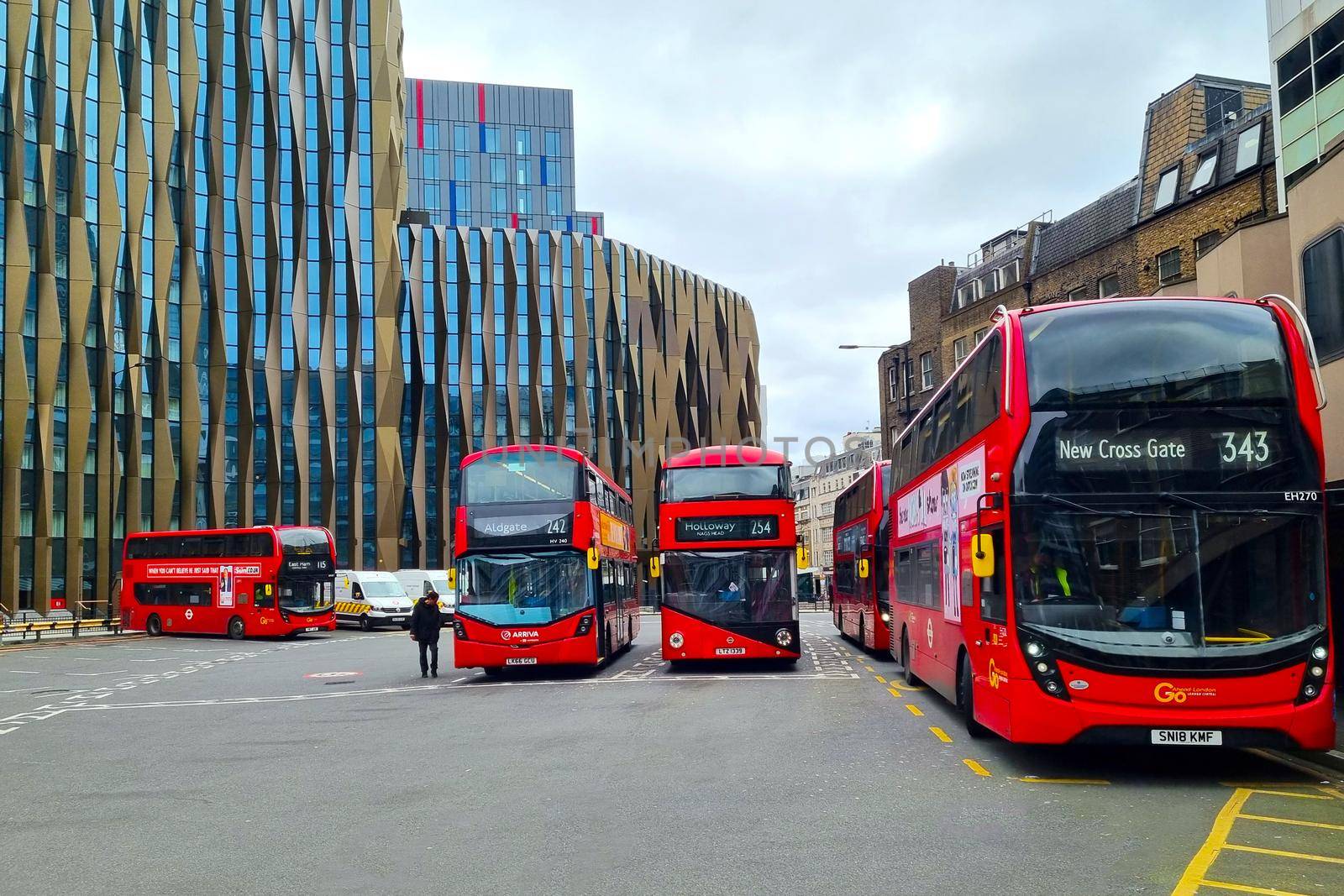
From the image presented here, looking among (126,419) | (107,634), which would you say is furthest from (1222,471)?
(126,419)

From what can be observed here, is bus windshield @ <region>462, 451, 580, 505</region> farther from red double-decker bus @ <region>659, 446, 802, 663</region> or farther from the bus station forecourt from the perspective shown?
the bus station forecourt

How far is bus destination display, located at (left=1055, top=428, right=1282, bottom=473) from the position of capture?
950cm

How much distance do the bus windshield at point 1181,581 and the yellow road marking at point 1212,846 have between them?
1104mm

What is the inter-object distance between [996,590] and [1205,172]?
24.0 metres

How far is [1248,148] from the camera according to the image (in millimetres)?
28344

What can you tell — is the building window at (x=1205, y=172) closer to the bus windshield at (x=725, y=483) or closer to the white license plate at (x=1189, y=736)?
the bus windshield at (x=725, y=483)

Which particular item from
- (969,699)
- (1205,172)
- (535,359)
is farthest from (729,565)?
(535,359)

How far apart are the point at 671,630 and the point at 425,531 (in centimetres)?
4818

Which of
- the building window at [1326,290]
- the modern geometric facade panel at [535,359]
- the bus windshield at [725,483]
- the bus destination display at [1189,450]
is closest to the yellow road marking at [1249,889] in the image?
the bus destination display at [1189,450]

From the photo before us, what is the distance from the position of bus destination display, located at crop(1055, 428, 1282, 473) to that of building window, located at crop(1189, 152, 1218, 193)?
22.3 metres

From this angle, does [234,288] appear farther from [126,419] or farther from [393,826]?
[393,826]

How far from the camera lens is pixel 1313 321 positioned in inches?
630

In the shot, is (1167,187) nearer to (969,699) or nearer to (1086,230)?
(1086,230)

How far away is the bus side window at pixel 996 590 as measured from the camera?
1000 centimetres
